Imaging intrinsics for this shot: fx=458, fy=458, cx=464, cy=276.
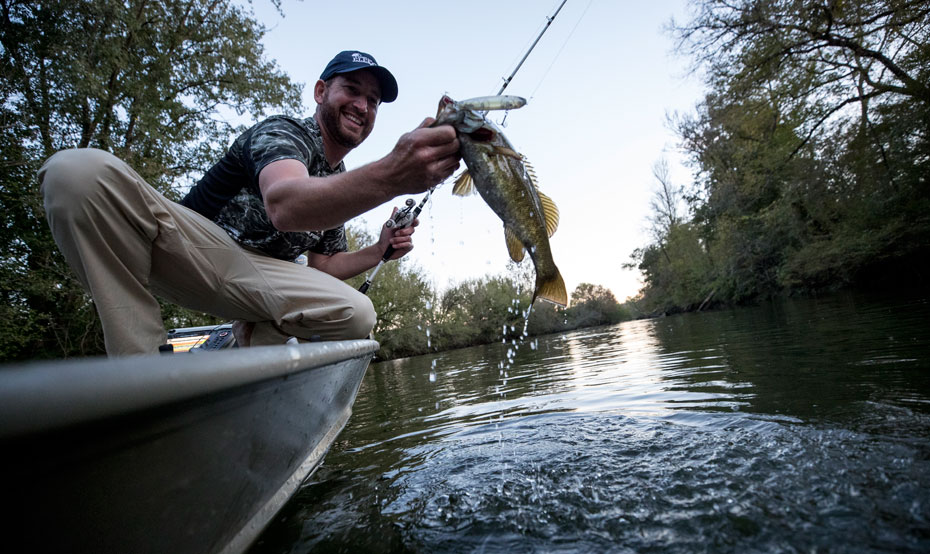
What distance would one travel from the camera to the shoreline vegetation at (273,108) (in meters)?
9.47

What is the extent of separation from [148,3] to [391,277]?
1696cm

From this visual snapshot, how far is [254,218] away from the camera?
8.30ft

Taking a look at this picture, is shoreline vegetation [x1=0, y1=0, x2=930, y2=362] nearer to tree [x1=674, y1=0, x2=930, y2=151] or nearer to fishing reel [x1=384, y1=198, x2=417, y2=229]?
tree [x1=674, y1=0, x2=930, y2=151]

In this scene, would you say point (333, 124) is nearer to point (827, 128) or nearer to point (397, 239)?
point (397, 239)

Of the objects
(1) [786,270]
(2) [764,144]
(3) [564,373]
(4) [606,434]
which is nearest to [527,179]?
(4) [606,434]

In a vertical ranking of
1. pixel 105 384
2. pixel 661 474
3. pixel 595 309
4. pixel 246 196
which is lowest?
pixel 661 474

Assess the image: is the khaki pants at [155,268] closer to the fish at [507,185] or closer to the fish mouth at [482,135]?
the fish at [507,185]

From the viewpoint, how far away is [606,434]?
2666 millimetres

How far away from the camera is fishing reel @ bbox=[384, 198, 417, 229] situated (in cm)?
345

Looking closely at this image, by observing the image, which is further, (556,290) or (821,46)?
(821,46)

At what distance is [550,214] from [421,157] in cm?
112

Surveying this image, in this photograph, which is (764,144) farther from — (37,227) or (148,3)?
(37,227)

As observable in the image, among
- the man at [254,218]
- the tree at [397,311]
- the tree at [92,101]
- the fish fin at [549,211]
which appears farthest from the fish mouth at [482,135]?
the tree at [397,311]

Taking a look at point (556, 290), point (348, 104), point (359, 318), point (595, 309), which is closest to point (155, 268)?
point (359, 318)
